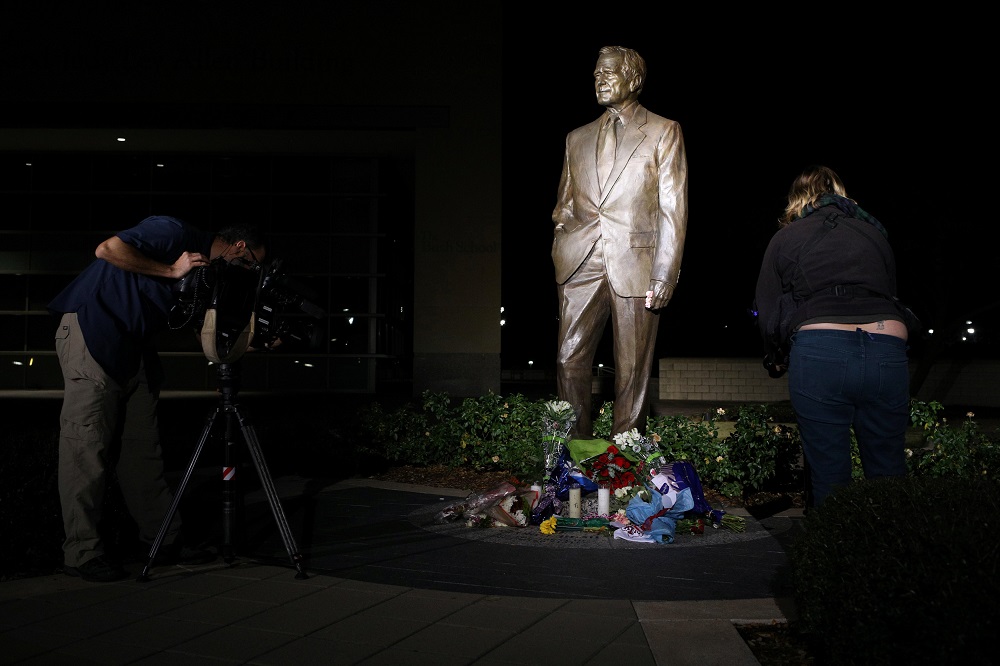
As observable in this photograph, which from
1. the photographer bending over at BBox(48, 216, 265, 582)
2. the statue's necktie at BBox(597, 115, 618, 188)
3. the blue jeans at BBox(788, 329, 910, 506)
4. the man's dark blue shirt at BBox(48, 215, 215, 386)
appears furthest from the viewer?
the statue's necktie at BBox(597, 115, 618, 188)

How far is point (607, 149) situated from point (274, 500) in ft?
11.9

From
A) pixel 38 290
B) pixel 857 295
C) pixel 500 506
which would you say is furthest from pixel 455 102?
pixel 857 295

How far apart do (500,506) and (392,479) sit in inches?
100

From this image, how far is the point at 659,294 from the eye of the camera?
6.40 meters

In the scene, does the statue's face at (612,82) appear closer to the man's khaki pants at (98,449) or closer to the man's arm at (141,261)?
the man's arm at (141,261)

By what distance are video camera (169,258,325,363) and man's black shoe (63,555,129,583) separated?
3.54 feet

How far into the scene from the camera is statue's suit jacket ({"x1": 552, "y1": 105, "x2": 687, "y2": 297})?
6.43m

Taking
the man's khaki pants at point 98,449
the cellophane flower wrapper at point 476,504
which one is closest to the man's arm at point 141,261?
the man's khaki pants at point 98,449

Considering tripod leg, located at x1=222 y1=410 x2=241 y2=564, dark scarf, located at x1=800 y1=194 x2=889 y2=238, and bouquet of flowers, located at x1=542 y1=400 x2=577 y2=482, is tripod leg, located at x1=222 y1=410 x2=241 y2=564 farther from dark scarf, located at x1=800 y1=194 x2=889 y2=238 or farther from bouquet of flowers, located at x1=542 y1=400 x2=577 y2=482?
dark scarf, located at x1=800 y1=194 x2=889 y2=238

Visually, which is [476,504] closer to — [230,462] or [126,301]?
[230,462]

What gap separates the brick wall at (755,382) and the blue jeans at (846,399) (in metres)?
17.2

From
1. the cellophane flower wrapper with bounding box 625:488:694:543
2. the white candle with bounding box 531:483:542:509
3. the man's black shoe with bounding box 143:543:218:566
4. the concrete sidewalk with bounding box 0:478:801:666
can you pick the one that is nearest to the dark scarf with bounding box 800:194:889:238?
the concrete sidewalk with bounding box 0:478:801:666

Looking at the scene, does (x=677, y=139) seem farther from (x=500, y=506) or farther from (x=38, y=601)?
(x=38, y=601)

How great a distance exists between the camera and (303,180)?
2405 cm
